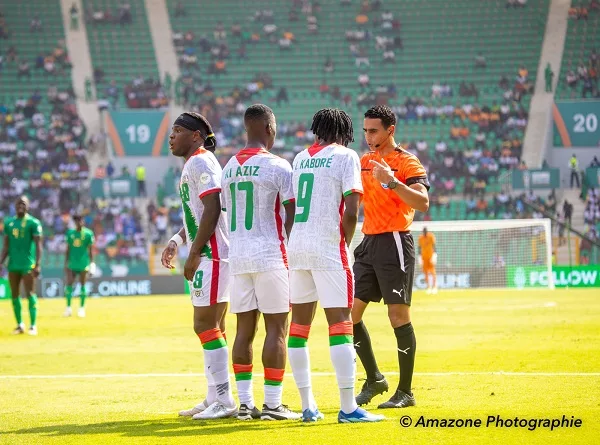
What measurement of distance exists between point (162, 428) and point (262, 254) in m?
1.61

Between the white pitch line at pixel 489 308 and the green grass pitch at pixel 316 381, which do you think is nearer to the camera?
the green grass pitch at pixel 316 381

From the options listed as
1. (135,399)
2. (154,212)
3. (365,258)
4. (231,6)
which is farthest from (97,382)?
(231,6)

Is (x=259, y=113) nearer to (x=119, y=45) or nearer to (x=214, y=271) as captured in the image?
(x=214, y=271)

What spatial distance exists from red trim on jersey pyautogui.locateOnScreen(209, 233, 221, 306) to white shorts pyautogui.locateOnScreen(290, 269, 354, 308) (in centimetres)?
83

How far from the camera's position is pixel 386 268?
9.09 metres

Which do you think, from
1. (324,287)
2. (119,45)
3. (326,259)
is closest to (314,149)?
(326,259)

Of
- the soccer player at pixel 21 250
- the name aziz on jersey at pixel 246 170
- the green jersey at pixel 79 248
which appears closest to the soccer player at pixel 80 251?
the green jersey at pixel 79 248

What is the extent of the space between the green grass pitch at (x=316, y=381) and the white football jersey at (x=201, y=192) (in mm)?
1477

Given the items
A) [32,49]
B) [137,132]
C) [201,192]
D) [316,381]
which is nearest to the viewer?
[201,192]

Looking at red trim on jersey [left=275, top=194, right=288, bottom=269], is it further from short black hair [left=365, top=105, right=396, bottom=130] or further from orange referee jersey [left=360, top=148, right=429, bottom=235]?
short black hair [left=365, top=105, right=396, bottom=130]

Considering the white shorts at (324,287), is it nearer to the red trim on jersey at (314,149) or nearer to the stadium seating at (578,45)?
the red trim on jersey at (314,149)

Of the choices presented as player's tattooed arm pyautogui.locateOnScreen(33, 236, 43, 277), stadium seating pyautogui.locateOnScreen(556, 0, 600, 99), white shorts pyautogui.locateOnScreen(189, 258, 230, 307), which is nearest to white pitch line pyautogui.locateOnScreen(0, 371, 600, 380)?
white shorts pyautogui.locateOnScreen(189, 258, 230, 307)

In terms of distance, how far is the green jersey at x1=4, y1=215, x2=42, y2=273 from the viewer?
19484mm

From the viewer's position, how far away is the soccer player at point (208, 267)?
28.1ft
